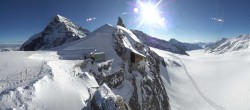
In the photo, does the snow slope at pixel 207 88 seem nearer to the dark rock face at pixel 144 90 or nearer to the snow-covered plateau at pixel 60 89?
the snow-covered plateau at pixel 60 89

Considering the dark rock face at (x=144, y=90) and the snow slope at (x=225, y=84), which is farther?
the snow slope at (x=225, y=84)

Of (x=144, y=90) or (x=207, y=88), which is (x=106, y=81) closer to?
(x=144, y=90)

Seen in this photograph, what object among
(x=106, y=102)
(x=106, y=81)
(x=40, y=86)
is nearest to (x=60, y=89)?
(x=40, y=86)

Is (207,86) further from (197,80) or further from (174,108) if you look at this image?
(174,108)

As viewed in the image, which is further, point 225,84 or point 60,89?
point 225,84

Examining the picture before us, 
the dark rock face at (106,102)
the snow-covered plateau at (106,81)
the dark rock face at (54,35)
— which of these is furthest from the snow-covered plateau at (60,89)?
the dark rock face at (54,35)

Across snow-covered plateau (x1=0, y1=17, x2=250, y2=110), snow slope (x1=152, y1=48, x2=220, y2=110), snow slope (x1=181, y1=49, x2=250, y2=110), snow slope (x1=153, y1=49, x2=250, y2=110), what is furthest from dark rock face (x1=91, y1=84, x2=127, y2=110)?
snow slope (x1=181, y1=49, x2=250, y2=110)

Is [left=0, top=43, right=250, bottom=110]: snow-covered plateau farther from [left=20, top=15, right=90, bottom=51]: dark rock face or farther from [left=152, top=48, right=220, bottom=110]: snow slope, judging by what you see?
[left=20, top=15, right=90, bottom=51]: dark rock face

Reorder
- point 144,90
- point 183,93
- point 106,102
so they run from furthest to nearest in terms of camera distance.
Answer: point 183,93 → point 144,90 → point 106,102
